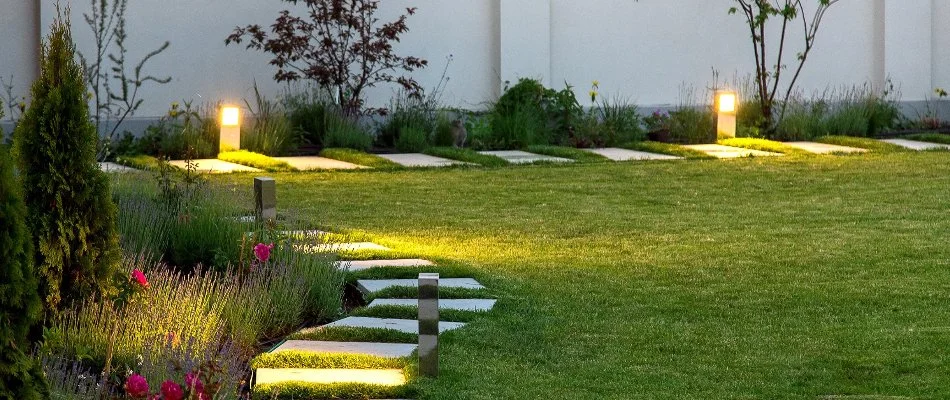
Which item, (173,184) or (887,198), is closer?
(173,184)

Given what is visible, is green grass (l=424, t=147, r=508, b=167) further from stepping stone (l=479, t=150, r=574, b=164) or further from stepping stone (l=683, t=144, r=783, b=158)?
stepping stone (l=683, t=144, r=783, b=158)

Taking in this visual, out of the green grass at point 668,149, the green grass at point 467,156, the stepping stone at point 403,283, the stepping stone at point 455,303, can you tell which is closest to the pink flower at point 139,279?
the stepping stone at point 455,303

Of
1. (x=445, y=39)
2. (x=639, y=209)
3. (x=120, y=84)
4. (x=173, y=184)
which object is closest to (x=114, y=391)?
(x=173, y=184)

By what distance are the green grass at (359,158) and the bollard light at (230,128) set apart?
899 millimetres

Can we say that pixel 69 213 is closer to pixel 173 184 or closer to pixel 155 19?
pixel 173 184

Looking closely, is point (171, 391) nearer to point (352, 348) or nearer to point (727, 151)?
point (352, 348)

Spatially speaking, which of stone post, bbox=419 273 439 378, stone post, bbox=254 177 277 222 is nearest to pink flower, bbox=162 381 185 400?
stone post, bbox=419 273 439 378

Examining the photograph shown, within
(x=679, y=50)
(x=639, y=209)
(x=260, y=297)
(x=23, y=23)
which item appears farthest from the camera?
(x=679, y=50)

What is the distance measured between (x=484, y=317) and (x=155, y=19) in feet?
32.4

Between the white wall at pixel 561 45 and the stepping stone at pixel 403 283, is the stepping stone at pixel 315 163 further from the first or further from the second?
the stepping stone at pixel 403 283

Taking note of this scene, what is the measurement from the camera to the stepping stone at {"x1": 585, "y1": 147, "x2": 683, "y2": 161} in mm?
14125

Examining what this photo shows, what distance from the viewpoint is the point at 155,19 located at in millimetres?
15055

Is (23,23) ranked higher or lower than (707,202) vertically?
higher

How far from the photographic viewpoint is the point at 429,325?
16.7 ft
